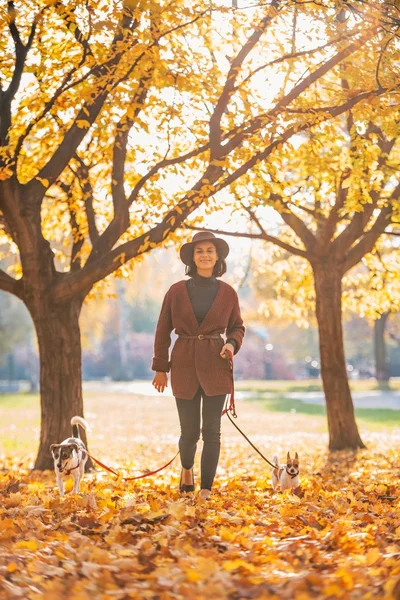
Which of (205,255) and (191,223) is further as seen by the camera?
(191,223)

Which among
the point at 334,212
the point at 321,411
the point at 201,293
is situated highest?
the point at 334,212

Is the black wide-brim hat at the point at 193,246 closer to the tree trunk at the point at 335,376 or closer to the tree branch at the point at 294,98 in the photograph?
the tree branch at the point at 294,98

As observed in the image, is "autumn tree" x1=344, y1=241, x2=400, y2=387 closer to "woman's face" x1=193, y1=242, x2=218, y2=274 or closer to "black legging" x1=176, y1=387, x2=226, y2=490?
"woman's face" x1=193, y1=242, x2=218, y2=274

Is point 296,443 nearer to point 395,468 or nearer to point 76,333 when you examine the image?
point 395,468

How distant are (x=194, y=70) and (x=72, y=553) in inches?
275

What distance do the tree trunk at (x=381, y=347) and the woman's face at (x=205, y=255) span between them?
31.1m

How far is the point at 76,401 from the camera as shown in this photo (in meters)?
10.2

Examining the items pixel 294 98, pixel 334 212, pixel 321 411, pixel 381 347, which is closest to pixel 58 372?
pixel 294 98

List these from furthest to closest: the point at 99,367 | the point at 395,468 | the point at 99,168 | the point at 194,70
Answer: the point at 99,367 < the point at 99,168 < the point at 395,468 < the point at 194,70

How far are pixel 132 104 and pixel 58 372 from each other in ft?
11.3

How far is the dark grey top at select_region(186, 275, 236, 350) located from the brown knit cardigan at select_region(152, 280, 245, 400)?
0.05 metres

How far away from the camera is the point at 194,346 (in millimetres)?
6680

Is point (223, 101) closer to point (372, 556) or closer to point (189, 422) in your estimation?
point (189, 422)

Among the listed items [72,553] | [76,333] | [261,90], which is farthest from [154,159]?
[72,553]
